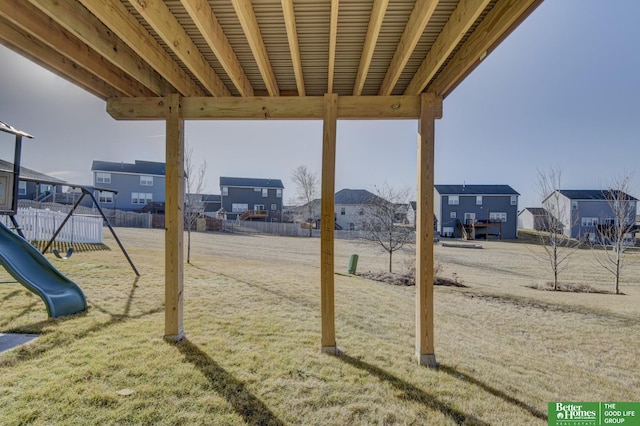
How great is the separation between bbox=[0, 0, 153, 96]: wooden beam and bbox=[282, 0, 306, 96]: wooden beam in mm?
1837

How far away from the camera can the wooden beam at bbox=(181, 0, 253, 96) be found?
72.0 inches

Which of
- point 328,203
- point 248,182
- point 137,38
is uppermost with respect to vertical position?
point 248,182

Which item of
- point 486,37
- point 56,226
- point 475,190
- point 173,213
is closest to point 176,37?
point 173,213

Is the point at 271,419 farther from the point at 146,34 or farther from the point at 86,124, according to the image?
the point at 86,124

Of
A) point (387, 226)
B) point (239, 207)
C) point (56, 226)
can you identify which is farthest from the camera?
point (239, 207)

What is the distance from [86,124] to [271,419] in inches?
698

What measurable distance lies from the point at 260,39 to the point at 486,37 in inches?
68.1

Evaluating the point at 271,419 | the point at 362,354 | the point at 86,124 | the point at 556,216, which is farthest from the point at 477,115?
the point at 86,124

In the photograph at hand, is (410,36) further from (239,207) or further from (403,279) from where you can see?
(239,207)

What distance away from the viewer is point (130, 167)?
26.9m

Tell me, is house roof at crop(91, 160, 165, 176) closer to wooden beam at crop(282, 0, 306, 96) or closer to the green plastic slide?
the green plastic slide

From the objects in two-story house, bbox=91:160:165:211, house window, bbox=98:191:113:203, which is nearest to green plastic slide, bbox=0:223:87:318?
house window, bbox=98:191:113:203

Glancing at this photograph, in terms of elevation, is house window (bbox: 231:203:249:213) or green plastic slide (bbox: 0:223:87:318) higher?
house window (bbox: 231:203:249:213)

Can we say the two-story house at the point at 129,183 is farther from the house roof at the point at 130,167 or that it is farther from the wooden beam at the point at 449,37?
the wooden beam at the point at 449,37
